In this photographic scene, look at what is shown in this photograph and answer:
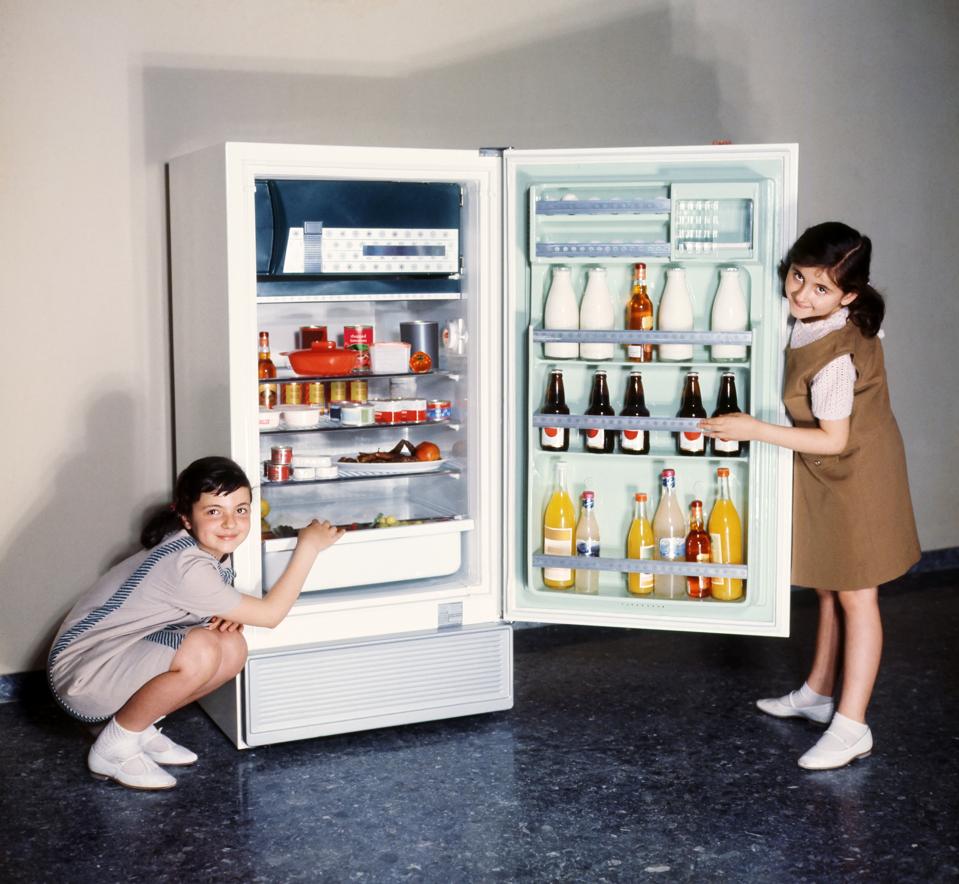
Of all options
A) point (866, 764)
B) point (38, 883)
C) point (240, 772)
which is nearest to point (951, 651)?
point (866, 764)

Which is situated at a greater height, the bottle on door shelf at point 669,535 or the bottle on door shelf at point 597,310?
the bottle on door shelf at point 597,310

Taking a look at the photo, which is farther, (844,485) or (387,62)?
(387,62)

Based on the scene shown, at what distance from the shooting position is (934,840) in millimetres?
2994

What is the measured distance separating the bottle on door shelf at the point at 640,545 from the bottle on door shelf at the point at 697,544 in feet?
0.43

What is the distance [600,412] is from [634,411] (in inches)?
4.1

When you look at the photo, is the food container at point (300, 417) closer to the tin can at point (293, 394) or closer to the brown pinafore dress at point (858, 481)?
the tin can at point (293, 394)

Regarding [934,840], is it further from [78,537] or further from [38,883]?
[78,537]

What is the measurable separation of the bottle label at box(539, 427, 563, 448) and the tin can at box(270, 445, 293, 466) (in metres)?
0.78

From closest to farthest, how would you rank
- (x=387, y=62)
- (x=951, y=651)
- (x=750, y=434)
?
(x=750, y=434)
(x=387, y=62)
(x=951, y=651)

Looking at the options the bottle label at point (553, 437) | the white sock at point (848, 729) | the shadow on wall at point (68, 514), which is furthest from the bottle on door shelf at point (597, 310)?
the shadow on wall at point (68, 514)

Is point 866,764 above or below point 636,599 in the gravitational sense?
below

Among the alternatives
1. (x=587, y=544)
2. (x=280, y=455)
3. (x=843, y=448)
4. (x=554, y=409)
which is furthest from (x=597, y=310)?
(x=280, y=455)

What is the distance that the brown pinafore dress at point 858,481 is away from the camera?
11.0 feet

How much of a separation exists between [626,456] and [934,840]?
135cm
